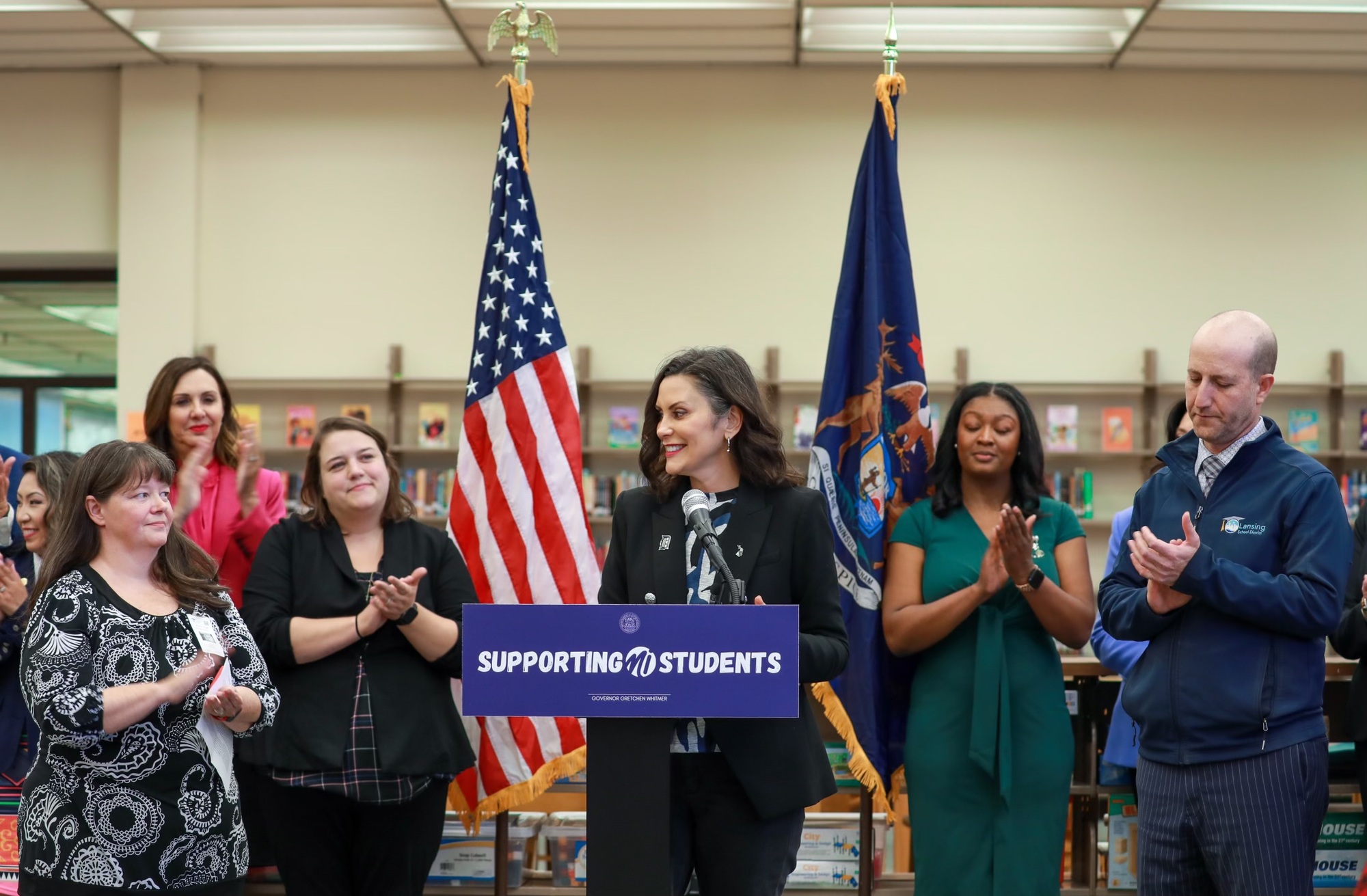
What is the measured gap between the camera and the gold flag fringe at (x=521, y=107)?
379cm

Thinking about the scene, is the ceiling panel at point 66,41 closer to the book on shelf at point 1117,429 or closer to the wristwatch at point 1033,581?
the book on shelf at point 1117,429

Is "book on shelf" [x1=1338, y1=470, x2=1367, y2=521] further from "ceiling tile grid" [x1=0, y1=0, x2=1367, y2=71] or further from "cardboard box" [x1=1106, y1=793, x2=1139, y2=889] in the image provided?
"cardboard box" [x1=1106, y1=793, x2=1139, y2=889]

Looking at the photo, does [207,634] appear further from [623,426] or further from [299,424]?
[299,424]

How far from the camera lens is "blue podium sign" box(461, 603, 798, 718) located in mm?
1925

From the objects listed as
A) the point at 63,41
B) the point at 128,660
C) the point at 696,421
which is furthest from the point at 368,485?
the point at 63,41

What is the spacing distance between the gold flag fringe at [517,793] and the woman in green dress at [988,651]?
3.31 ft

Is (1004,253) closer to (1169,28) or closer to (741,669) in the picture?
(1169,28)

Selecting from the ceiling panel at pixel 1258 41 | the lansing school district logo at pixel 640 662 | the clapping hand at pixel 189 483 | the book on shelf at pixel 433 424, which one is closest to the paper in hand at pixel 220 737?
the clapping hand at pixel 189 483

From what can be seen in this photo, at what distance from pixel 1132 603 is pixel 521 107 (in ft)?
7.82

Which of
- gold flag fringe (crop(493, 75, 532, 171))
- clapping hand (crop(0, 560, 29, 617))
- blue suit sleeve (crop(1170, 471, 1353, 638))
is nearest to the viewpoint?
blue suit sleeve (crop(1170, 471, 1353, 638))

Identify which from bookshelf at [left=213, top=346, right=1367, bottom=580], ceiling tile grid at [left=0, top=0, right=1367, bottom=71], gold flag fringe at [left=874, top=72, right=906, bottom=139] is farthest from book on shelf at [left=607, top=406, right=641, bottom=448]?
gold flag fringe at [left=874, top=72, right=906, bottom=139]

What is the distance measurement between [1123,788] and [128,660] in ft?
9.04

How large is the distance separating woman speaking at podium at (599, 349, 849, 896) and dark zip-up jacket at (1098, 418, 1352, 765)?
2.30 feet

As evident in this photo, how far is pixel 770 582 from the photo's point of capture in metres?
2.40
